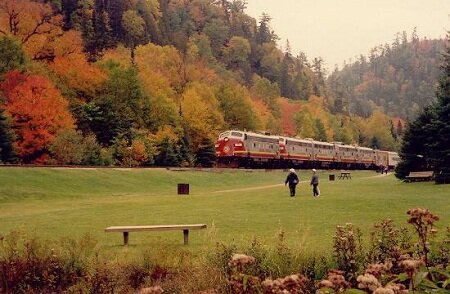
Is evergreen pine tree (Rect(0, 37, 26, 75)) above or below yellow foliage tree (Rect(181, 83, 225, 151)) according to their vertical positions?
above

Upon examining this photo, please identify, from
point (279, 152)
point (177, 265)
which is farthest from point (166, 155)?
point (177, 265)

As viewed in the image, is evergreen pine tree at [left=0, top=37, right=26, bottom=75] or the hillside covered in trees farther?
evergreen pine tree at [left=0, top=37, right=26, bottom=75]

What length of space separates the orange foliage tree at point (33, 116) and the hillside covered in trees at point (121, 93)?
93mm

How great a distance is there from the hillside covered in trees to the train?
7111mm

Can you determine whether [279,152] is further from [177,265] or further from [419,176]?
[177,265]

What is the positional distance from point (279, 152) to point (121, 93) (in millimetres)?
20687

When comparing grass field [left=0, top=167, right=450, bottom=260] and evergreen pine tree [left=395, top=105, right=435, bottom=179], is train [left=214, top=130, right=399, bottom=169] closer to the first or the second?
grass field [left=0, top=167, right=450, bottom=260]

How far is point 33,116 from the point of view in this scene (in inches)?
1890

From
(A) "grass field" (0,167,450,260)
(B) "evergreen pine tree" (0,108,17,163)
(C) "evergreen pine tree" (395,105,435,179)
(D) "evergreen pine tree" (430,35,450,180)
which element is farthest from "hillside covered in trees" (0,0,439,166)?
(D) "evergreen pine tree" (430,35,450,180)

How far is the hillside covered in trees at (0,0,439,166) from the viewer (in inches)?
1903

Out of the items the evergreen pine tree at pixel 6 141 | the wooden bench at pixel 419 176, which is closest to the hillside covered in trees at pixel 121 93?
the evergreen pine tree at pixel 6 141

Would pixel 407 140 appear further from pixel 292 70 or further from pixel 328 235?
pixel 292 70

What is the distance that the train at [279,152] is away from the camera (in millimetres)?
56763

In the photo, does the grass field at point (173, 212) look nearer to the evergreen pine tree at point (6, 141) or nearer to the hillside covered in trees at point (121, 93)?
the evergreen pine tree at point (6, 141)
